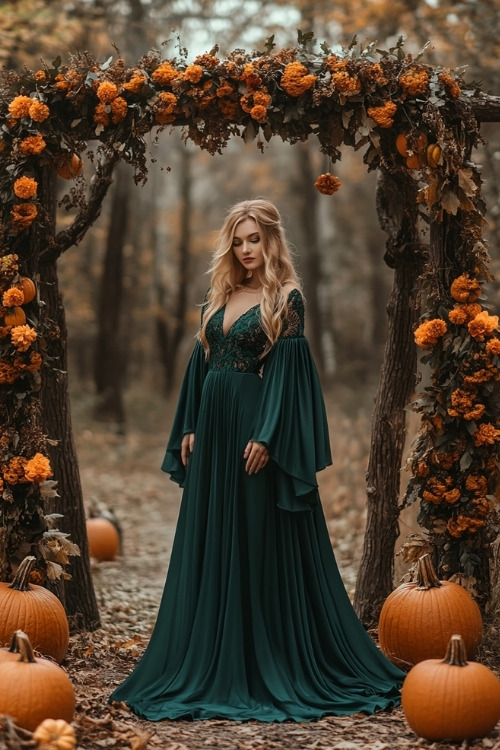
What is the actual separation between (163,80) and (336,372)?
49.8 ft

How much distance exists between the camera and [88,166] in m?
13.7

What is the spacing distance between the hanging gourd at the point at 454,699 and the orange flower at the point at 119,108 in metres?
3.03

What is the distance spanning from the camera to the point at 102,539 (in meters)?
7.78

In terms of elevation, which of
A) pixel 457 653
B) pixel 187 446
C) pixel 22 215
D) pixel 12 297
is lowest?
pixel 457 653

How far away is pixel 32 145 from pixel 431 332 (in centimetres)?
225

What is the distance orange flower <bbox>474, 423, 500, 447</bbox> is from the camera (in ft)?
15.2

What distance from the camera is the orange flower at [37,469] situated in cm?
464

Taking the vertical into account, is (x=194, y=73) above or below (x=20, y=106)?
above

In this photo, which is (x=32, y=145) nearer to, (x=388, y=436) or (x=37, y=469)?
(x=37, y=469)

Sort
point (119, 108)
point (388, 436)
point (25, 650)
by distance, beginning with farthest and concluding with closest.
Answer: point (388, 436) → point (119, 108) → point (25, 650)

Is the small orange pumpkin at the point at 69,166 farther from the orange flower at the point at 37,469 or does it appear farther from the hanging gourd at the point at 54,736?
the hanging gourd at the point at 54,736

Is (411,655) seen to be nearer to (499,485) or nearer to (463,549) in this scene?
(463,549)

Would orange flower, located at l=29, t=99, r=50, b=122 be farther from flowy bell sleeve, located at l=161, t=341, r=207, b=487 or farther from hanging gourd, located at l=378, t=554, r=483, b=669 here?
hanging gourd, located at l=378, t=554, r=483, b=669

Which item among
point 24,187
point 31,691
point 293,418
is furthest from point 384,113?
point 31,691
